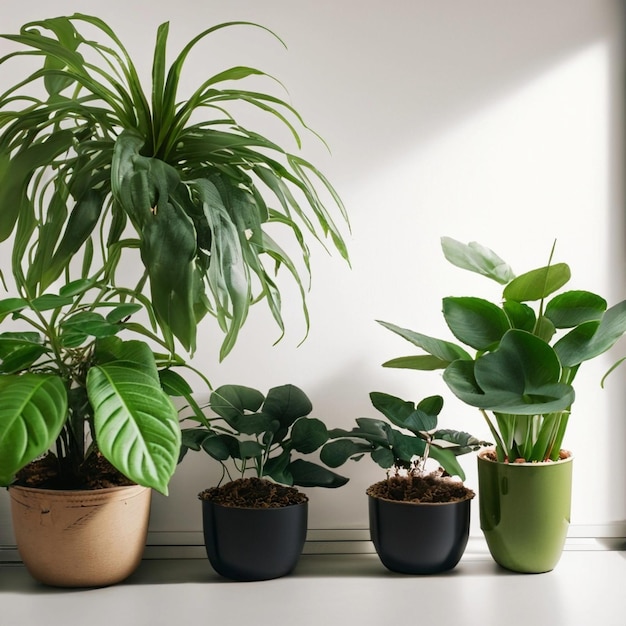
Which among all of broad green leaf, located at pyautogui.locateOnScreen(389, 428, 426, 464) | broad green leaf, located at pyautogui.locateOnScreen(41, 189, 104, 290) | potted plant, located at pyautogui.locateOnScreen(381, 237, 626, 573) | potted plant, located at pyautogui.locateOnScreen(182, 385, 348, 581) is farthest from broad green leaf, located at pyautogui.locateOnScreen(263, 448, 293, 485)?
broad green leaf, located at pyautogui.locateOnScreen(41, 189, 104, 290)

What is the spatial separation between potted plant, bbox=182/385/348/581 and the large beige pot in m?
0.16

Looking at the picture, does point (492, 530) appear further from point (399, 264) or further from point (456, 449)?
point (399, 264)

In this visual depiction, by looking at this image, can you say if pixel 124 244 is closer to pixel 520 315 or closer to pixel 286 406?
pixel 286 406

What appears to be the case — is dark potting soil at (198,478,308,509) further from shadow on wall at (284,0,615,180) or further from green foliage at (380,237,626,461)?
shadow on wall at (284,0,615,180)

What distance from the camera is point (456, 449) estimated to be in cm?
156

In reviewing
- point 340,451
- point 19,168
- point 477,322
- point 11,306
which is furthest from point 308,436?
point 19,168

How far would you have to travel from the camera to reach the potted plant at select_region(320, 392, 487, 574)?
57.4 inches

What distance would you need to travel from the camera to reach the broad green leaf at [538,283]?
57.4 inches

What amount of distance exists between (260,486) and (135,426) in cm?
50

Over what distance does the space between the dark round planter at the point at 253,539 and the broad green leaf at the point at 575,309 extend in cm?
62

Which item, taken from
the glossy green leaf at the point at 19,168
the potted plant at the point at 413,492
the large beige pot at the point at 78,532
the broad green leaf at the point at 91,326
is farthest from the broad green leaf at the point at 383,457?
the glossy green leaf at the point at 19,168

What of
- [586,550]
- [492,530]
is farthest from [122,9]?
[586,550]

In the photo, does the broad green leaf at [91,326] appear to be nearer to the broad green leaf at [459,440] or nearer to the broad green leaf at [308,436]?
the broad green leaf at [308,436]

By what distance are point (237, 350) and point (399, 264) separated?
42cm
